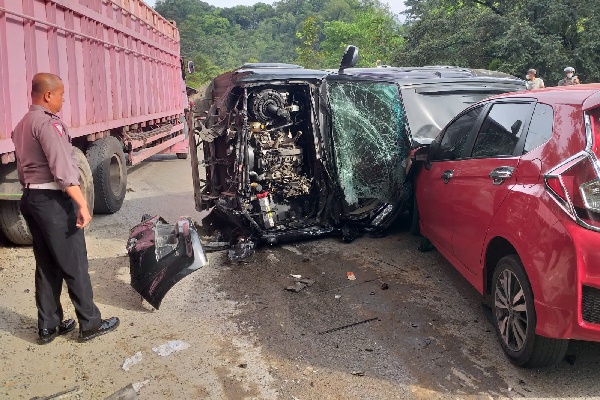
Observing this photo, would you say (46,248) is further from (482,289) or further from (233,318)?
(482,289)

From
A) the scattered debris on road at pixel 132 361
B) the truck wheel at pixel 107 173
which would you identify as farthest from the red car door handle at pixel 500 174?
the truck wheel at pixel 107 173

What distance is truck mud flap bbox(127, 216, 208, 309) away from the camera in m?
4.05

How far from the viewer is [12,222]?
18.1 ft

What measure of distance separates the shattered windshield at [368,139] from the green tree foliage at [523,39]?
13441mm

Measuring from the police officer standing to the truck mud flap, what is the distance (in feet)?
1.61

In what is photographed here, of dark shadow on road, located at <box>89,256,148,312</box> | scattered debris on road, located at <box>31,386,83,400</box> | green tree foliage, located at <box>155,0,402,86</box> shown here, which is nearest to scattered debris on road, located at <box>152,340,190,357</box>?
scattered debris on road, located at <box>31,386,83,400</box>

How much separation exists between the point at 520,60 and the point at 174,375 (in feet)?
55.8

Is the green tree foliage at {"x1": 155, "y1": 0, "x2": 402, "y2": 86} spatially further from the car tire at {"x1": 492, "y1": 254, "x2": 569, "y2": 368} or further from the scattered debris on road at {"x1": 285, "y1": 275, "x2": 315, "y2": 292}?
the car tire at {"x1": 492, "y1": 254, "x2": 569, "y2": 368}

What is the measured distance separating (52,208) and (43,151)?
374 mm

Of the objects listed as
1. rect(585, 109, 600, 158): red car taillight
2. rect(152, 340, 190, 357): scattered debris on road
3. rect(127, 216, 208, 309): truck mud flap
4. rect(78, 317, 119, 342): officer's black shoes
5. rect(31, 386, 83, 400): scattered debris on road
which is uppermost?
rect(585, 109, 600, 158): red car taillight

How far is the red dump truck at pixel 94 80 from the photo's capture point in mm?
4969

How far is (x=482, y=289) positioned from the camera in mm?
3689

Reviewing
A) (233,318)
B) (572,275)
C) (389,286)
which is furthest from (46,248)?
(572,275)

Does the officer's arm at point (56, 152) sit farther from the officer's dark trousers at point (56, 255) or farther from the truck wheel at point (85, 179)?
the truck wheel at point (85, 179)
